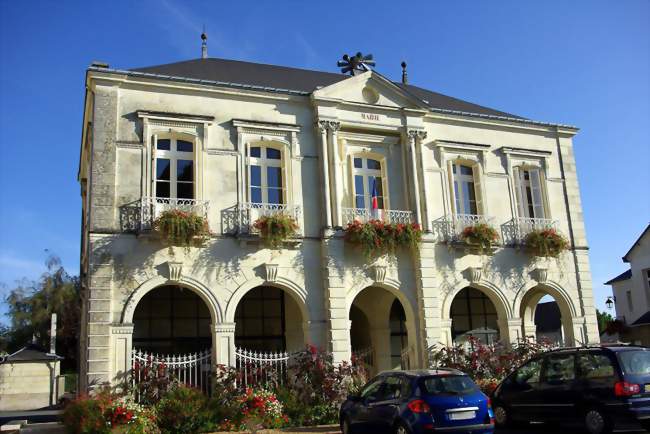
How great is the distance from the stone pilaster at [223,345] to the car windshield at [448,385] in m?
6.80

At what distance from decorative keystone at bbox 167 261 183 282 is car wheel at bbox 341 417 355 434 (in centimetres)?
594

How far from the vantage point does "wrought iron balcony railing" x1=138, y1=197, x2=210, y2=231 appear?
16641 millimetres

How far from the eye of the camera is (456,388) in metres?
11.5

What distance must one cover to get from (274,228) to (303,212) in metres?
1.44

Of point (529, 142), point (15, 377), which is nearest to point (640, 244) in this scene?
point (529, 142)

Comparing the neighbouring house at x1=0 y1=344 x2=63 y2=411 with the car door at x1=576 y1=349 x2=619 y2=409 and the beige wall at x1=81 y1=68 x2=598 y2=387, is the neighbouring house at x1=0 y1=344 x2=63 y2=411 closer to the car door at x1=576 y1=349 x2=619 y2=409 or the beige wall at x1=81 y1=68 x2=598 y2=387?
the beige wall at x1=81 y1=68 x2=598 y2=387

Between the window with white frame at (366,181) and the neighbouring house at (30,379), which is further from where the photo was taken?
the neighbouring house at (30,379)

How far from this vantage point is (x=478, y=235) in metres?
20.3

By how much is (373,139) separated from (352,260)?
3942 millimetres

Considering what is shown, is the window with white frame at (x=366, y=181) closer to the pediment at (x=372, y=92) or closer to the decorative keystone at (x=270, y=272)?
the pediment at (x=372, y=92)

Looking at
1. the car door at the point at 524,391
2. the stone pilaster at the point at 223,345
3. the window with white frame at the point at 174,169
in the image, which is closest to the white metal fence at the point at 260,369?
the stone pilaster at the point at 223,345

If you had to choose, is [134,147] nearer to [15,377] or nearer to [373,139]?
[373,139]

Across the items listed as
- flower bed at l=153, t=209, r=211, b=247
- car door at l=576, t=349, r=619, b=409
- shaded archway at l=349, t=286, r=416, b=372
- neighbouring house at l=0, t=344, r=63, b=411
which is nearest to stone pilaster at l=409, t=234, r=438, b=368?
shaded archway at l=349, t=286, r=416, b=372

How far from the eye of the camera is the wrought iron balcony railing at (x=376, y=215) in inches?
750
